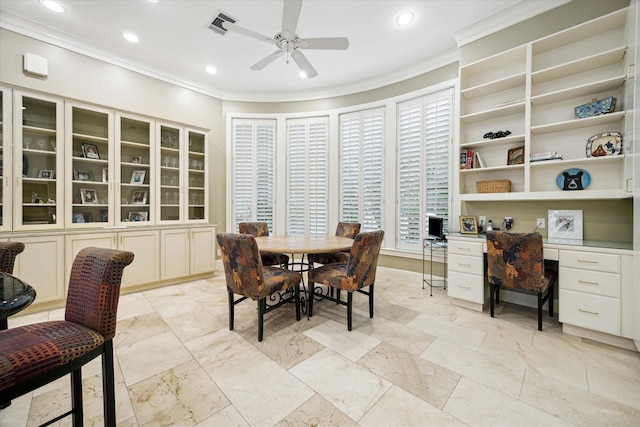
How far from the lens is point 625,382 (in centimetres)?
169

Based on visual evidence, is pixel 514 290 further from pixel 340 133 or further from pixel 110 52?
pixel 110 52

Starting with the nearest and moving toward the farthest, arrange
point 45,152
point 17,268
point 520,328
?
point 520,328, point 17,268, point 45,152

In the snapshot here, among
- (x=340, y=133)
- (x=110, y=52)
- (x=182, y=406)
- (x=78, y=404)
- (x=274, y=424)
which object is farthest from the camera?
(x=340, y=133)

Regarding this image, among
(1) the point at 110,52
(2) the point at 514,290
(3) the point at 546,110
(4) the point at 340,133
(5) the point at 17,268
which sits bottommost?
(2) the point at 514,290

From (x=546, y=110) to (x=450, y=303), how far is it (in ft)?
7.79

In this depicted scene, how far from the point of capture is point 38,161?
2938mm

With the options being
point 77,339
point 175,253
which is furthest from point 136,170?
point 77,339

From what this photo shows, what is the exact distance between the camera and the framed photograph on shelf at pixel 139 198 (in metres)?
3.62

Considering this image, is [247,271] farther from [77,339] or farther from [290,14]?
[290,14]

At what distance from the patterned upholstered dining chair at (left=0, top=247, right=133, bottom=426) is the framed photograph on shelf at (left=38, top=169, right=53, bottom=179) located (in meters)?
2.60

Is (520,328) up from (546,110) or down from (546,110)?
down

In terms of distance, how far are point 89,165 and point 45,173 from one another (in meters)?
0.42

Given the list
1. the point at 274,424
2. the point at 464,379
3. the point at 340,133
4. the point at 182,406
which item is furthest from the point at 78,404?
the point at 340,133

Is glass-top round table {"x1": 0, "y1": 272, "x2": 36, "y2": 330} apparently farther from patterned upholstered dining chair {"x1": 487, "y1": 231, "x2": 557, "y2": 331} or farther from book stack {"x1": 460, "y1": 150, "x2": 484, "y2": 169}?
book stack {"x1": 460, "y1": 150, "x2": 484, "y2": 169}
